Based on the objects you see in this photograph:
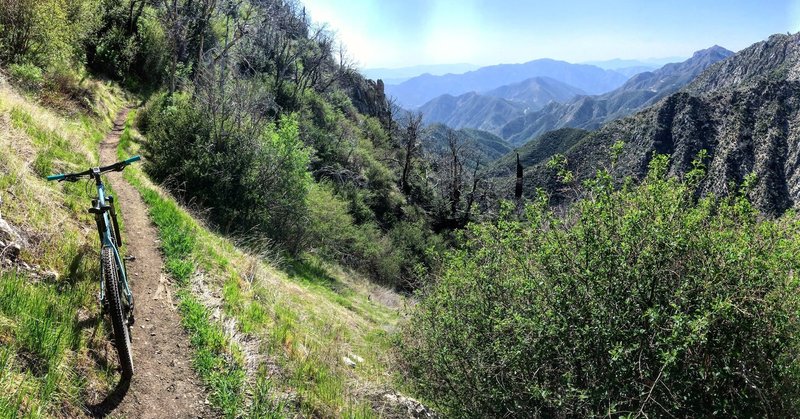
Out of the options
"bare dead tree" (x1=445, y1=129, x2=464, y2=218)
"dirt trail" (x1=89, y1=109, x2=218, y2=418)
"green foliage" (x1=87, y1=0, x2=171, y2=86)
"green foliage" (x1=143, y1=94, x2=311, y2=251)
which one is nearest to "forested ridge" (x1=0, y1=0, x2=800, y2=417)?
"dirt trail" (x1=89, y1=109, x2=218, y2=418)

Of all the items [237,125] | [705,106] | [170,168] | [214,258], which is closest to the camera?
[214,258]

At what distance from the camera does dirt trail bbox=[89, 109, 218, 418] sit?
4461mm

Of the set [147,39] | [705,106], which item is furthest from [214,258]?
[705,106]

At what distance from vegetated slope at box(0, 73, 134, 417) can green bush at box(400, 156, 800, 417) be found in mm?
5372

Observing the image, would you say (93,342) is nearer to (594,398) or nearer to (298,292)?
(594,398)

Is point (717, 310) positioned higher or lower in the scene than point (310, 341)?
higher

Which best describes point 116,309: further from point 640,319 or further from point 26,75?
point 26,75

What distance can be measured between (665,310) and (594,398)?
63.0 inches

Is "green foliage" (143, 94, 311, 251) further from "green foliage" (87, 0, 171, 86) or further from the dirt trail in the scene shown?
the dirt trail

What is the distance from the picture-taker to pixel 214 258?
883cm

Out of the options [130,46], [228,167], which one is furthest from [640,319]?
[130,46]

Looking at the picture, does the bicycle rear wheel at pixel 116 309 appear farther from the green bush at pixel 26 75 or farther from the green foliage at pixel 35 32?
the green foliage at pixel 35 32

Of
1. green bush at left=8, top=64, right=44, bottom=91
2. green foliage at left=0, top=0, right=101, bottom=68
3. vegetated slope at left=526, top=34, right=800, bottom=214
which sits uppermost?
green foliage at left=0, top=0, right=101, bottom=68

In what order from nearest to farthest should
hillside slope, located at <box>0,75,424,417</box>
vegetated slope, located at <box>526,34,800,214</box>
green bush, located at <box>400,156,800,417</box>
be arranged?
hillside slope, located at <box>0,75,424,417</box>, green bush, located at <box>400,156,800,417</box>, vegetated slope, located at <box>526,34,800,214</box>
